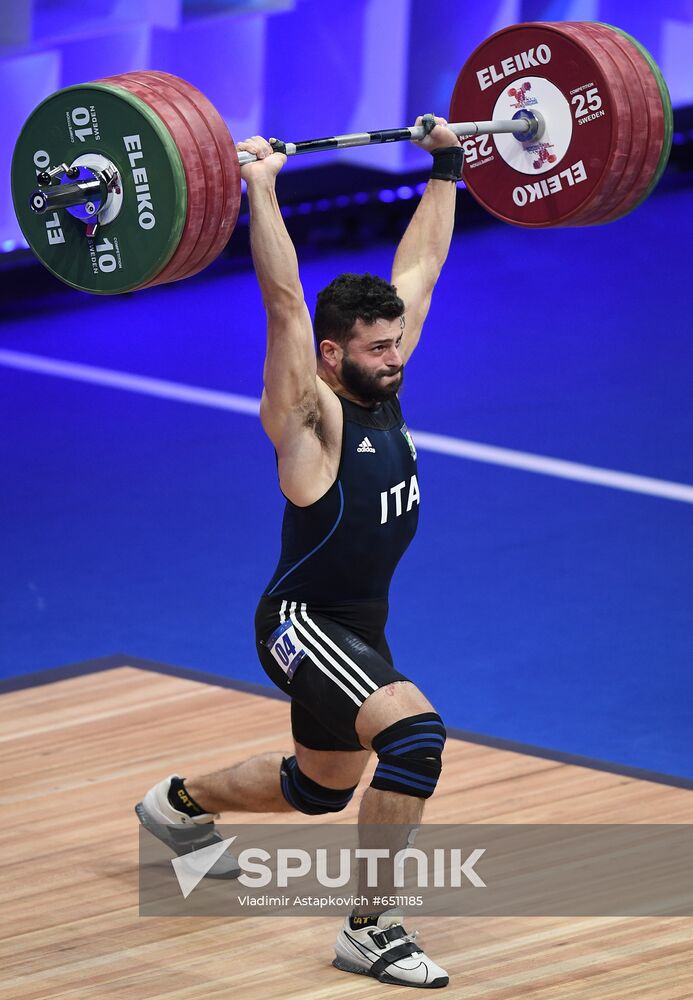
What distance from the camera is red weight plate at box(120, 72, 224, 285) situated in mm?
4188

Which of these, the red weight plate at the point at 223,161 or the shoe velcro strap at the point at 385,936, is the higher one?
the red weight plate at the point at 223,161

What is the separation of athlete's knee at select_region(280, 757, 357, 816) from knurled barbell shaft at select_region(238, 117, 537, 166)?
148 cm

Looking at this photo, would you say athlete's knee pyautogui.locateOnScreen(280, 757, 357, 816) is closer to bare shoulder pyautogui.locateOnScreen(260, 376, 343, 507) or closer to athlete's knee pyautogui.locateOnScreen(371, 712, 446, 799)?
athlete's knee pyautogui.locateOnScreen(371, 712, 446, 799)

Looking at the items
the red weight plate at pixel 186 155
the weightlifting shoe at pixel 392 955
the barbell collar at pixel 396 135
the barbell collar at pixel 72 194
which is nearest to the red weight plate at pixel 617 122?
the barbell collar at pixel 396 135

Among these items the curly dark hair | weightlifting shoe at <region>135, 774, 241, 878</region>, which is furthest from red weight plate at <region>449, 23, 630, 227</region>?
weightlifting shoe at <region>135, 774, 241, 878</region>

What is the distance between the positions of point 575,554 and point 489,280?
187 inches

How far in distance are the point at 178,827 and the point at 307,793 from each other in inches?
21.7

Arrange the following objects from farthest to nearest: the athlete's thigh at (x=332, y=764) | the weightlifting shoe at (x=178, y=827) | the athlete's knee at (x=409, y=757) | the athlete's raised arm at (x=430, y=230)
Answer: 1. the weightlifting shoe at (x=178, y=827)
2. the athlete's raised arm at (x=430, y=230)
3. the athlete's thigh at (x=332, y=764)
4. the athlete's knee at (x=409, y=757)

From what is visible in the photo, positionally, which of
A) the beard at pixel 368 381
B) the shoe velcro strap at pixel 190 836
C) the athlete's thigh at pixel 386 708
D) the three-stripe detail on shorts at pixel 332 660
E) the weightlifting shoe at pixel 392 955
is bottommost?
the weightlifting shoe at pixel 392 955

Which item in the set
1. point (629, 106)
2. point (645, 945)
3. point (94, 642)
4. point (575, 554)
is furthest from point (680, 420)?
point (645, 945)

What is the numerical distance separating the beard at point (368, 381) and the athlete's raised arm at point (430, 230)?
18.0 inches

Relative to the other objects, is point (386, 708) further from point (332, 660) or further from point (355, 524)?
point (355, 524)

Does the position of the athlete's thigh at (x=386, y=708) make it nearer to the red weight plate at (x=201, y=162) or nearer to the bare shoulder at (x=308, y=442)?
the bare shoulder at (x=308, y=442)

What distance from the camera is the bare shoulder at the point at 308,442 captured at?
13.8 ft
